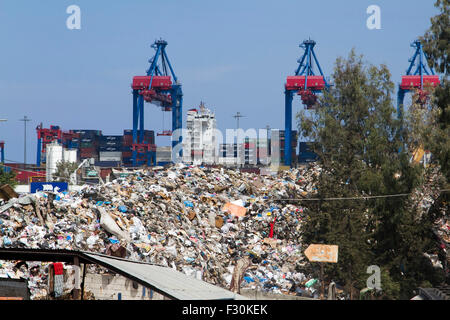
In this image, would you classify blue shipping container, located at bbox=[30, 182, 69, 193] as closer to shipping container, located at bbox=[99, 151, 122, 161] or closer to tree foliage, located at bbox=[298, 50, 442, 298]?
tree foliage, located at bbox=[298, 50, 442, 298]

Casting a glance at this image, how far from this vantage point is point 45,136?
112 metres

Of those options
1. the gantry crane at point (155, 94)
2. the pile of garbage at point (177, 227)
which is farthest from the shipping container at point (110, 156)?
the pile of garbage at point (177, 227)

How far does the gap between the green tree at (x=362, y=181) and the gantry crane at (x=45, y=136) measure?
91.9m

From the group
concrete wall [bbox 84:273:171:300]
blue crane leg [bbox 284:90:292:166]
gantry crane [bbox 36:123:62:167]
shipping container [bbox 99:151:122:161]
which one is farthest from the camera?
shipping container [bbox 99:151:122:161]

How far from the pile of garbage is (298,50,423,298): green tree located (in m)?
1.62

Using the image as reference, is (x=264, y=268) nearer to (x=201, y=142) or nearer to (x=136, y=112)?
(x=136, y=112)

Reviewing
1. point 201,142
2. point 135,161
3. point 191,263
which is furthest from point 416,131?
point 201,142

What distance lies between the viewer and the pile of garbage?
19062 millimetres

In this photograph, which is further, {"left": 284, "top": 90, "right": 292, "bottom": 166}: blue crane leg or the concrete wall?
{"left": 284, "top": 90, "right": 292, "bottom": 166}: blue crane leg

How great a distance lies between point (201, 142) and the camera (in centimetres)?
11812

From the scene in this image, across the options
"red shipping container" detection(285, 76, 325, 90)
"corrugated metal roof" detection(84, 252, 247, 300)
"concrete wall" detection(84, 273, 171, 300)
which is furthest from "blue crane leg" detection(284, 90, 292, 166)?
"corrugated metal roof" detection(84, 252, 247, 300)

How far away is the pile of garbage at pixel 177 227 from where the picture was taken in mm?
19062

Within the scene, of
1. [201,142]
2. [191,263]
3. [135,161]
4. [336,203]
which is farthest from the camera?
[201,142]

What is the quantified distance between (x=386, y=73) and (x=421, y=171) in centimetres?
543
